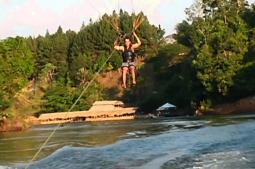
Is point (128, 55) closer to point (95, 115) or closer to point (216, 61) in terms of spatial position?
point (216, 61)

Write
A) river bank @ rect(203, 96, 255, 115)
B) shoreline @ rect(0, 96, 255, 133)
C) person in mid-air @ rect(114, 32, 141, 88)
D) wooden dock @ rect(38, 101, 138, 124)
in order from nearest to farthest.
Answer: person in mid-air @ rect(114, 32, 141, 88) → shoreline @ rect(0, 96, 255, 133) → river bank @ rect(203, 96, 255, 115) → wooden dock @ rect(38, 101, 138, 124)

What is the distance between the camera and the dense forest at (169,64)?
67.6m

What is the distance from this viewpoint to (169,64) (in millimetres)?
93875

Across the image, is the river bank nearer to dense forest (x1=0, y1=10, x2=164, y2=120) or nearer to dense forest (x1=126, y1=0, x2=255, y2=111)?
dense forest (x1=126, y1=0, x2=255, y2=111)

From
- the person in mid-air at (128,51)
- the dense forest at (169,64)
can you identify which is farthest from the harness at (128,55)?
the dense forest at (169,64)

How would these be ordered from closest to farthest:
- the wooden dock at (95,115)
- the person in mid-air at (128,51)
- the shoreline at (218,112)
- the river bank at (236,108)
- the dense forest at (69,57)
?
the person in mid-air at (128,51), the shoreline at (218,112), the river bank at (236,108), the dense forest at (69,57), the wooden dock at (95,115)

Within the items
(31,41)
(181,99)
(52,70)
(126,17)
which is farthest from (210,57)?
(31,41)

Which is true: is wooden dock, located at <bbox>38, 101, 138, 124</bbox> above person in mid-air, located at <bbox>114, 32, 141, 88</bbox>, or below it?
above

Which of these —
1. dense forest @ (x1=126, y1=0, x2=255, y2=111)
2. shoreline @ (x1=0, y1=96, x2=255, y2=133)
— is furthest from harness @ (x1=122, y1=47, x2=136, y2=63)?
dense forest @ (x1=126, y1=0, x2=255, y2=111)

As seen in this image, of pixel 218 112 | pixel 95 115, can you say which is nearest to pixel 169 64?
pixel 95 115

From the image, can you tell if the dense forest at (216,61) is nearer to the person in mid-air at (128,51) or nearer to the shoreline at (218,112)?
the shoreline at (218,112)

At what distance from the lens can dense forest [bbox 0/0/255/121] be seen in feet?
222

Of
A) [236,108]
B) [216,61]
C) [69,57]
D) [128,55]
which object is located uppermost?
[69,57]

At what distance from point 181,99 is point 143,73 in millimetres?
17800
